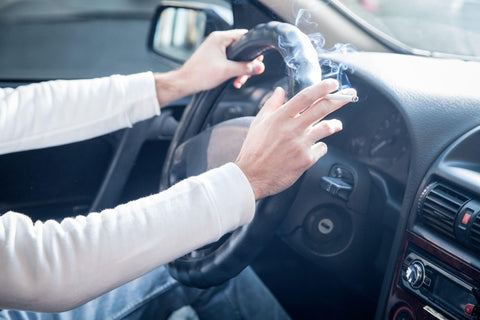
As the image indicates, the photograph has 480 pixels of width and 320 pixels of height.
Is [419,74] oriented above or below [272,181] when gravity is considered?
above

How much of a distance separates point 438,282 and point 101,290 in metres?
0.68

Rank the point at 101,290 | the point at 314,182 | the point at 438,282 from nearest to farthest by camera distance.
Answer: the point at 101,290, the point at 438,282, the point at 314,182

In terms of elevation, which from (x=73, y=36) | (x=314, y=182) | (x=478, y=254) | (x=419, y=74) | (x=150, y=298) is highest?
(x=419, y=74)

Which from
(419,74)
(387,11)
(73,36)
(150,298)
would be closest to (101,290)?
(150,298)

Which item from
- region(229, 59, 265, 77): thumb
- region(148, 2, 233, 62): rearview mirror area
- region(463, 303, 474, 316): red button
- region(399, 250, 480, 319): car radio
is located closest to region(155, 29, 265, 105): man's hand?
region(229, 59, 265, 77): thumb

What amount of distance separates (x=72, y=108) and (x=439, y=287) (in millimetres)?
1053

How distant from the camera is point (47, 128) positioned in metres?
1.40

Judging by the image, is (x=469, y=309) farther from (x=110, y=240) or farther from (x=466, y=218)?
(x=110, y=240)

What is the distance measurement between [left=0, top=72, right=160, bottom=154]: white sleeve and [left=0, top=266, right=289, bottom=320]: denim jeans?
47 centimetres

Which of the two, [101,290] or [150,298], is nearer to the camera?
[101,290]

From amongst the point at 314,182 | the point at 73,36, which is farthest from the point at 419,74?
the point at 73,36

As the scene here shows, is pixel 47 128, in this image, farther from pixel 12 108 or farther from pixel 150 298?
pixel 150 298

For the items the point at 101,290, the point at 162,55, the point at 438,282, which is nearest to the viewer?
the point at 101,290

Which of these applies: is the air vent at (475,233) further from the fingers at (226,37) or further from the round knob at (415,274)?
the fingers at (226,37)
